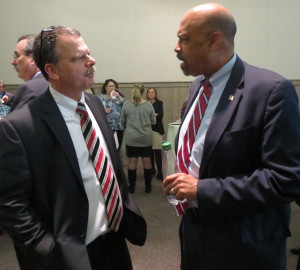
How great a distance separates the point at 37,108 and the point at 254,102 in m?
0.93

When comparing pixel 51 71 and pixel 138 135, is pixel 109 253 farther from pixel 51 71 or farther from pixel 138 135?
pixel 138 135

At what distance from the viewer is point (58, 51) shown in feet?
4.59

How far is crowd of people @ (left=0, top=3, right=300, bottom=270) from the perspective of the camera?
43.0 inches

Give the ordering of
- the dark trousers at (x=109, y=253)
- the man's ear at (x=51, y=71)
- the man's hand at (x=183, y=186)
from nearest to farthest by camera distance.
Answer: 1. the man's hand at (x=183, y=186)
2. the man's ear at (x=51, y=71)
3. the dark trousers at (x=109, y=253)

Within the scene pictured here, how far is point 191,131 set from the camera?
4.36 ft

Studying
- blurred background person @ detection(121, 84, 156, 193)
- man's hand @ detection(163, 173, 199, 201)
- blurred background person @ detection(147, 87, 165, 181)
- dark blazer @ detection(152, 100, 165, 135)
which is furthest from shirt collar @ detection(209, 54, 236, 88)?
dark blazer @ detection(152, 100, 165, 135)

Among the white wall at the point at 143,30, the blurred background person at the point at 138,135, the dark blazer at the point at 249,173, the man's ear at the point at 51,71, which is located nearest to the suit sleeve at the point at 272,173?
the dark blazer at the point at 249,173

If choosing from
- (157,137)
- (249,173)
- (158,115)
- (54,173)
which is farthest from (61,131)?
(158,115)

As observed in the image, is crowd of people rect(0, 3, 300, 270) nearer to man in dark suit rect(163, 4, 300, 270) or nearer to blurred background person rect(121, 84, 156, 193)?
man in dark suit rect(163, 4, 300, 270)

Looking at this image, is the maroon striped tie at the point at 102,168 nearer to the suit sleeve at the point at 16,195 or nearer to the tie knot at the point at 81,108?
the tie knot at the point at 81,108

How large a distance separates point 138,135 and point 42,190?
3426 mm

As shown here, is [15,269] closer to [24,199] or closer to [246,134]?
[24,199]

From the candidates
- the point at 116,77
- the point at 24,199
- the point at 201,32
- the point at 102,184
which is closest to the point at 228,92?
the point at 201,32

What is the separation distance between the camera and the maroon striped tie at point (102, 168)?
1.46 m
